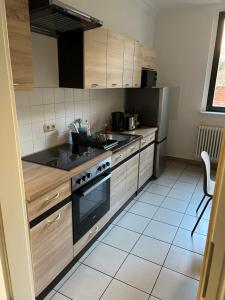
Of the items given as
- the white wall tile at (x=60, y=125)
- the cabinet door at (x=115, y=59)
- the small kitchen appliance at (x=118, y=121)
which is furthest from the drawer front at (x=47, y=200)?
the small kitchen appliance at (x=118, y=121)

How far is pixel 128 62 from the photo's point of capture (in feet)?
9.07

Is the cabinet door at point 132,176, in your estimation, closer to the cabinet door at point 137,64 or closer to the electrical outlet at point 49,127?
the electrical outlet at point 49,127

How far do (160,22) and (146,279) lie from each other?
3.94 meters

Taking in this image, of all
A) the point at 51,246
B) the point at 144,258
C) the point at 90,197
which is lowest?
the point at 144,258

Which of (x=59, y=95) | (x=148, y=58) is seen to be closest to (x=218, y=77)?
(x=148, y=58)

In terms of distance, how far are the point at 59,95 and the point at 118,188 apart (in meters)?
1.17

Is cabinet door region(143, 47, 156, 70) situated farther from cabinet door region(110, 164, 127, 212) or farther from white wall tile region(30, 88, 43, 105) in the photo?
white wall tile region(30, 88, 43, 105)

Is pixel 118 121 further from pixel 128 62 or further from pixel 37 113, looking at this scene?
pixel 37 113

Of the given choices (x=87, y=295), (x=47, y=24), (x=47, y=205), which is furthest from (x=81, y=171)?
(x=47, y=24)

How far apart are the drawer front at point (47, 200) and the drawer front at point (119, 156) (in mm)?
718

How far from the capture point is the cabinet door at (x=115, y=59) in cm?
236

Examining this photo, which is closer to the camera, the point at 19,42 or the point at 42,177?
the point at 19,42

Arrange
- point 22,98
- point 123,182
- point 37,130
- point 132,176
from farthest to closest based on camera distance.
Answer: point 132,176 → point 123,182 → point 37,130 → point 22,98

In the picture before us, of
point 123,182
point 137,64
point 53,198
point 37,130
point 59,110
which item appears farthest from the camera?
point 137,64
